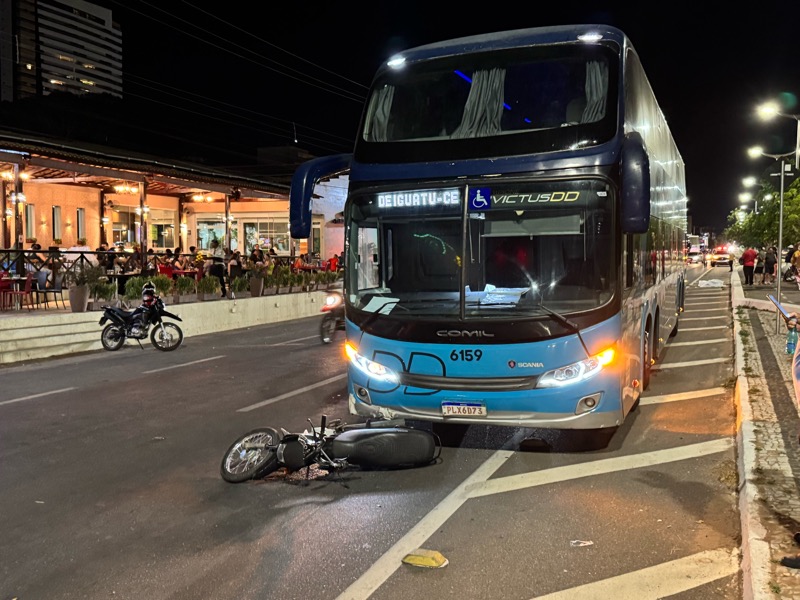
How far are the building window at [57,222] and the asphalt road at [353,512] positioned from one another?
2171 centimetres

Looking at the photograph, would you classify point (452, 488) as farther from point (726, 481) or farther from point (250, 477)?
point (726, 481)

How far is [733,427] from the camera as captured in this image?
7785 millimetres

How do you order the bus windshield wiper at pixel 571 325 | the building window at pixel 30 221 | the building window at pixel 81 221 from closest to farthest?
the bus windshield wiper at pixel 571 325
the building window at pixel 30 221
the building window at pixel 81 221

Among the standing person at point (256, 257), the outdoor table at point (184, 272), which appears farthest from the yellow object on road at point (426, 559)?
the standing person at point (256, 257)

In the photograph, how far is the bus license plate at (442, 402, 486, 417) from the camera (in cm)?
623

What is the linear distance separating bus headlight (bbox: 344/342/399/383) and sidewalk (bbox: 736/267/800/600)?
3073mm

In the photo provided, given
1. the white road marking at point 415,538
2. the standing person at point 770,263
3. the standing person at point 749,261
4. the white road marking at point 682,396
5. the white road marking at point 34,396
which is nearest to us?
the white road marking at point 415,538

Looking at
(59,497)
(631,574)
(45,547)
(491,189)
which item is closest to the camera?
(631,574)

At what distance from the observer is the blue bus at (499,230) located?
20.2 ft

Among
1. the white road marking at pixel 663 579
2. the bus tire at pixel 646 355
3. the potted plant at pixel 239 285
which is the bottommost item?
the white road marking at pixel 663 579

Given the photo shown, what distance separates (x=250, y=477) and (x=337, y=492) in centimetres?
84

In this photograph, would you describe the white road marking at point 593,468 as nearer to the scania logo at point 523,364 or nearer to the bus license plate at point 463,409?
the bus license plate at point 463,409

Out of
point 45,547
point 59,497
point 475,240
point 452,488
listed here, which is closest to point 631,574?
point 452,488

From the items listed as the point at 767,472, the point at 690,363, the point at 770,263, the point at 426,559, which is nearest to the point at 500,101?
the point at 767,472
